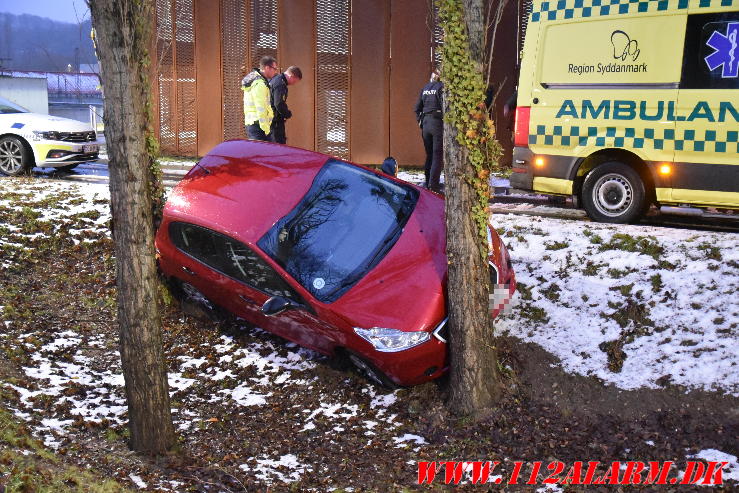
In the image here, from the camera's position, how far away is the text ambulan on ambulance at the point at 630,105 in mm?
7836

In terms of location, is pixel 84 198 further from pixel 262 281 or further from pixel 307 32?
pixel 307 32

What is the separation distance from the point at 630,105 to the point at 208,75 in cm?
1111

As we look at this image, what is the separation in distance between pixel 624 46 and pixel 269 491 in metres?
5.79

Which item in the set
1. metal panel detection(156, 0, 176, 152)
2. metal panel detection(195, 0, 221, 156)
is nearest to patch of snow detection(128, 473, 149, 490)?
metal panel detection(195, 0, 221, 156)

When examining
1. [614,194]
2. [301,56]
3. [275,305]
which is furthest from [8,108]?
[614,194]

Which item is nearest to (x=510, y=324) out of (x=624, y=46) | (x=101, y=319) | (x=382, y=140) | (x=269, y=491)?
(x=269, y=491)

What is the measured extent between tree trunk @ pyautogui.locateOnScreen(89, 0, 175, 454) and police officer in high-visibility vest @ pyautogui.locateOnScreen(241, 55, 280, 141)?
519 cm

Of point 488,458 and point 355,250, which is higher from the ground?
point 355,250

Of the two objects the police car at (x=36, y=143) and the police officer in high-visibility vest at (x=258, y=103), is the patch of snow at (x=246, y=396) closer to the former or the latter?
the police officer in high-visibility vest at (x=258, y=103)

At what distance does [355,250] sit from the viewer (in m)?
6.30

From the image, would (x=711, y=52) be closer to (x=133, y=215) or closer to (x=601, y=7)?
(x=601, y=7)

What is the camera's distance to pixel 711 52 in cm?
780

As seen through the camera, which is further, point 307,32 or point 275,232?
point 307,32

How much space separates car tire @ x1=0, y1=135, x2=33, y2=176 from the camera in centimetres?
1308
